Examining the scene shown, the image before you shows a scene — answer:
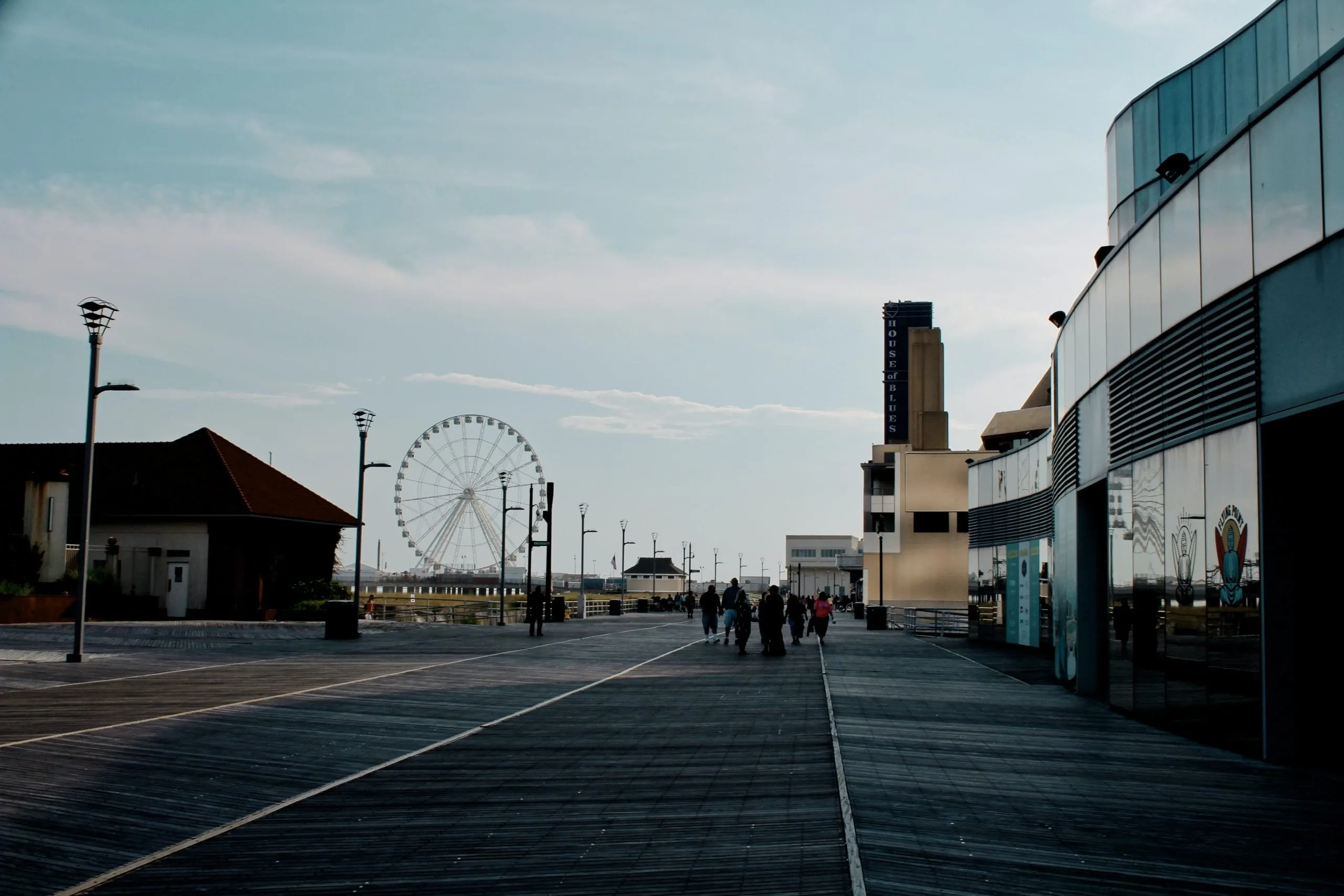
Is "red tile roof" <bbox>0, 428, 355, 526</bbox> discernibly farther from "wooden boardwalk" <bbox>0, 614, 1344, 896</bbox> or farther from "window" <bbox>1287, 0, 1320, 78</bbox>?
"window" <bbox>1287, 0, 1320, 78</bbox>

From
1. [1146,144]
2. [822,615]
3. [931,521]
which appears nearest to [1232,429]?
[1146,144]

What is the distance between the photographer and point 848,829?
842 cm

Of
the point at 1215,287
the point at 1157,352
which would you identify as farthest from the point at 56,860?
the point at 1157,352

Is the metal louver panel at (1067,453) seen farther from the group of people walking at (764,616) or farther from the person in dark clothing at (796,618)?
the person in dark clothing at (796,618)

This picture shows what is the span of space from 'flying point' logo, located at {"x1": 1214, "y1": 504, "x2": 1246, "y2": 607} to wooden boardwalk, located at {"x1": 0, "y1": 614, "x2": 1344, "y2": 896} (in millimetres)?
1766

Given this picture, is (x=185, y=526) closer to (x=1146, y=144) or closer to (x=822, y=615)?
(x=822, y=615)

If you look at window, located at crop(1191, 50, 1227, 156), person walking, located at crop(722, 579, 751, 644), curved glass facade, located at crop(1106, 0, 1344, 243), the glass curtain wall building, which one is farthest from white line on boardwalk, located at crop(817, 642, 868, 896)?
person walking, located at crop(722, 579, 751, 644)

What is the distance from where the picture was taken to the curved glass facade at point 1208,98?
76.6 ft

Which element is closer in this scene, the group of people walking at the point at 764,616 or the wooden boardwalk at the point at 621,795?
the wooden boardwalk at the point at 621,795

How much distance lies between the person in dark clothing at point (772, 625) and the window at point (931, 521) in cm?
5818

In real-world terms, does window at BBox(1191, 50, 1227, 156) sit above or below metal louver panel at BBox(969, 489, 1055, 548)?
above

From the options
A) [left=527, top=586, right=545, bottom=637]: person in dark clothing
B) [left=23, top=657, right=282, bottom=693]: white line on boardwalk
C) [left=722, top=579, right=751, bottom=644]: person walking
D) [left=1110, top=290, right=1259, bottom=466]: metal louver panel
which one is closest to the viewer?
[left=1110, top=290, right=1259, bottom=466]: metal louver panel

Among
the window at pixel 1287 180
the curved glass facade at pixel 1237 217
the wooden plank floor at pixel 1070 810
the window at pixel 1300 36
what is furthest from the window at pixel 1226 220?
the window at pixel 1300 36

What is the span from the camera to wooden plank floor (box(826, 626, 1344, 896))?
742 centimetres
